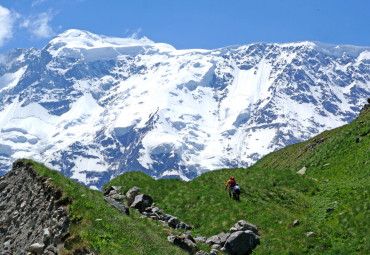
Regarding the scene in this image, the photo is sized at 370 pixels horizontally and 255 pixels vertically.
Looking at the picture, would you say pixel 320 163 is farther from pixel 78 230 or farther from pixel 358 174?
pixel 78 230

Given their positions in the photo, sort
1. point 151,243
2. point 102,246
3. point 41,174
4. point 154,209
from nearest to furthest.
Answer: point 102,246 < point 151,243 < point 41,174 < point 154,209

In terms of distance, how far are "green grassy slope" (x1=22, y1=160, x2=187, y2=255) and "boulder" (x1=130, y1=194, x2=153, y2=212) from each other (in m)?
7.46

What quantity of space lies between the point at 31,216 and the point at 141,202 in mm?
11600

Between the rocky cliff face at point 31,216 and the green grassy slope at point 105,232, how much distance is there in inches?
32.4

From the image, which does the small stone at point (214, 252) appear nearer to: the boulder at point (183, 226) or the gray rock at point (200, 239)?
the gray rock at point (200, 239)

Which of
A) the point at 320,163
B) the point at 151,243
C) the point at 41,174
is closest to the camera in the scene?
the point at 151,243

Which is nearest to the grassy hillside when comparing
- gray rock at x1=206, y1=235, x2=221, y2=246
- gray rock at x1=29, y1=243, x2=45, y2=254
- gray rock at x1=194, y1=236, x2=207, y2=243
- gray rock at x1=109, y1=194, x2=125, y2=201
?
gray rock at x1=194, y1=236, x2=207, y2=243

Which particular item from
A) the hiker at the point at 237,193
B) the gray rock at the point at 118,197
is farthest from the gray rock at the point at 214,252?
the gray rock at the point at 118,197

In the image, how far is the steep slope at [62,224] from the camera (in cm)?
1977

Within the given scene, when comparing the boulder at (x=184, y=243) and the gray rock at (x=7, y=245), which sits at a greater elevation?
the boulder at (x=184, y=243)

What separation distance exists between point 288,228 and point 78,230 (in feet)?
54.8

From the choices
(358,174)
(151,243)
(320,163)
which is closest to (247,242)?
(151,243)

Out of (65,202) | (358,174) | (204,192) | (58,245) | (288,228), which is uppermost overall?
(358,174)

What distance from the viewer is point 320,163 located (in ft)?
172
